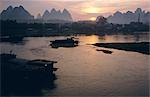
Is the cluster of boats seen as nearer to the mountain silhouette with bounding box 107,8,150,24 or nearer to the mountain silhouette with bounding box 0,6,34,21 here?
the mountain silhouette with bounding box 0,6,34,21

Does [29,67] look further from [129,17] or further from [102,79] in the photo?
[129,17]

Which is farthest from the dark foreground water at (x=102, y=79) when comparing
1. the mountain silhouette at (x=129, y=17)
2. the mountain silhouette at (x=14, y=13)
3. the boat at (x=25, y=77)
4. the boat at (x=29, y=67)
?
the mountain silhouette at (x=129, y=17)

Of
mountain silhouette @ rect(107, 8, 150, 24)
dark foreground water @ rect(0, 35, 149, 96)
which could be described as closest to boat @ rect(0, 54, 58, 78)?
dark foreground water @ rect(0, 35, 149, 96)

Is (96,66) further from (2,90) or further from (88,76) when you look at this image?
(2,90)

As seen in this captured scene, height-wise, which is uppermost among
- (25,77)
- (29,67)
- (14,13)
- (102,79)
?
(14,13)

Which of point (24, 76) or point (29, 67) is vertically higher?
point (29, 67)

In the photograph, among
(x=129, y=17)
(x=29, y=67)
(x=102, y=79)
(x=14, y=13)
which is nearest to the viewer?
(x=102, y=79)

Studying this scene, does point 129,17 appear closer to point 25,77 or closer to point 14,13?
point 14,13

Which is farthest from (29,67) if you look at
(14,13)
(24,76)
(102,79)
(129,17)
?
(129,17)

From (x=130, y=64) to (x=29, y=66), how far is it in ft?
23.6

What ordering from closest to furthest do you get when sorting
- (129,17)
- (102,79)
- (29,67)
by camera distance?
(102,79)
(29,67)
(129,17)

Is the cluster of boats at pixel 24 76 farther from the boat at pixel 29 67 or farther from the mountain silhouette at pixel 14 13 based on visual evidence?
the mountain silhouette at pixel 14 13

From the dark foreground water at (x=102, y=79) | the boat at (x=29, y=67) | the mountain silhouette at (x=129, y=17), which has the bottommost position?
the dark foreground water at (x=102, y=79)

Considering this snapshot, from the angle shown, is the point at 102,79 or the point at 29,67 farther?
the point at 29,67
